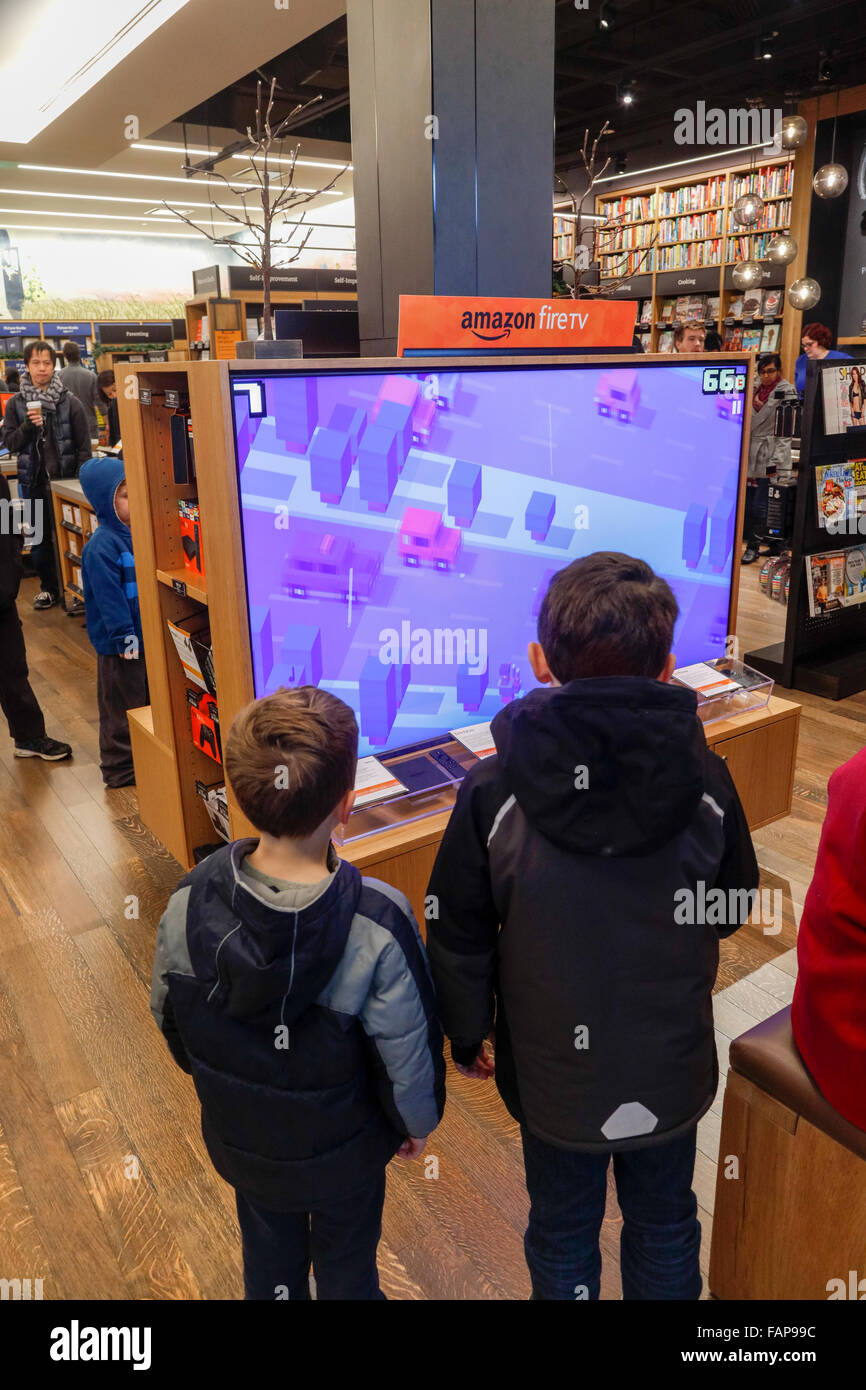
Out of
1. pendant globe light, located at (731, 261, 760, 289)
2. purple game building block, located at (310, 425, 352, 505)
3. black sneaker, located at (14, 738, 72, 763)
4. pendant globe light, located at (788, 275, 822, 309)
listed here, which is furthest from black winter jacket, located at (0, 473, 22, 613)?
pendant globe light, located at (788, 275, 822, 309)

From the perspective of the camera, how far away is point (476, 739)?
8.04 feet

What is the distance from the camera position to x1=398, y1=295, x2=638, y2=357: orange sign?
7.38ft

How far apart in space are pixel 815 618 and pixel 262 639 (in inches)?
141

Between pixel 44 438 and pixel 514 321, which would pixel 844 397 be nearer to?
pixel 514 321

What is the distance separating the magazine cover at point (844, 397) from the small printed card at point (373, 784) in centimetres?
331

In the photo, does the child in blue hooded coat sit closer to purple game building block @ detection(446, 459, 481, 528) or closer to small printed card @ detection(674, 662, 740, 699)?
purple game building block @ detection(446, 459, 481, 528)

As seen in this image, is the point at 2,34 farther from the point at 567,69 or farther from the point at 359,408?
the point at 359,408

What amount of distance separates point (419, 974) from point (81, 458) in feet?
20.5

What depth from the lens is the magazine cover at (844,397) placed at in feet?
14.8

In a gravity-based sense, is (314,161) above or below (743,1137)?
above

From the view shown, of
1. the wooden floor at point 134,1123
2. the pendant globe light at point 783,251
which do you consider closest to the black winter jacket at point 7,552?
the wooden floor at point 134,1123

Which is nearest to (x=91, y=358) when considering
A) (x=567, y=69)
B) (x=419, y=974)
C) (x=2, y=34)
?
(x=2, y=34)

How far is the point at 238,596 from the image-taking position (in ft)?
6.71

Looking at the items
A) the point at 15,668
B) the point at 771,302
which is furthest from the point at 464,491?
the point at 771,302
